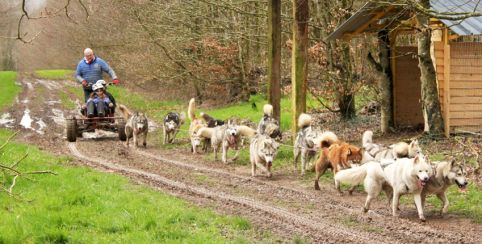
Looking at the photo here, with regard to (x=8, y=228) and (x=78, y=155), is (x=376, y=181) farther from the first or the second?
(x=78, y=155)

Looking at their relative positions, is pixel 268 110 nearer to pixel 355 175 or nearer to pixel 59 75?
pixel 355 175

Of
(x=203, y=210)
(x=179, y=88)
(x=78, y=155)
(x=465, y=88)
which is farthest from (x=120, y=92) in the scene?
(x=203, y=210)

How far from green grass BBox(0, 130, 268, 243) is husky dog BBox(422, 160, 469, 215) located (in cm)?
294

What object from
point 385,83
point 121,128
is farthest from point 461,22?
point 121,128

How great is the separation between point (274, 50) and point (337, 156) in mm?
6052

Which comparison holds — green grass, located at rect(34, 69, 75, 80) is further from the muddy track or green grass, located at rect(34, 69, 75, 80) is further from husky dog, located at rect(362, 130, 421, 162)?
husky dog, located at rect(362, 130, 421, 162)

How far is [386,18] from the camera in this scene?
16.5 meters

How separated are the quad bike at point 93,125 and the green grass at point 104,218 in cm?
774

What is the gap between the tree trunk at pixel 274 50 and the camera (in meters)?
16.5

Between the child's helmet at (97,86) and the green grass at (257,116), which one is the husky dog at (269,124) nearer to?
the green grass at (257,116)

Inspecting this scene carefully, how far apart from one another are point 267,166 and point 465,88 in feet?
20.7

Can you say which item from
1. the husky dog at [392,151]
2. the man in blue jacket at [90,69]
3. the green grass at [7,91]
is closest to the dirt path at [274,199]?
the husky dog at [392,151]

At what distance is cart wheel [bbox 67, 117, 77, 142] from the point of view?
1811 cm

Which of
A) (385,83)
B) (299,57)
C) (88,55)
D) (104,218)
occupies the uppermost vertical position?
(88,55)
